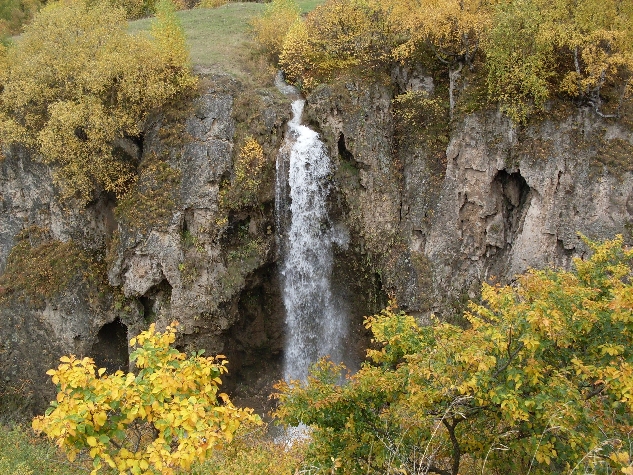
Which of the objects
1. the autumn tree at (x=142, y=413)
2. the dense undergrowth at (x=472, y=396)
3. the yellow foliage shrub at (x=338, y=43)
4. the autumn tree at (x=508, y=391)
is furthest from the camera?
the yellow foliage shrub at (x=338, y=43)

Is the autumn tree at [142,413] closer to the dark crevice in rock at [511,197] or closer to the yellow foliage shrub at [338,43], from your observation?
the dark crevice in rock at [511,197]

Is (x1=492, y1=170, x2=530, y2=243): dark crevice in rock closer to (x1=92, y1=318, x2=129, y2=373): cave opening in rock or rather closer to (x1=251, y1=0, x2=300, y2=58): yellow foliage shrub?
(x1=251, y1=0, x2=300, y2=58): yellow foliage shrub

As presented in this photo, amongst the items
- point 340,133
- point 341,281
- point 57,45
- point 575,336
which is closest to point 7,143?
point 57,45

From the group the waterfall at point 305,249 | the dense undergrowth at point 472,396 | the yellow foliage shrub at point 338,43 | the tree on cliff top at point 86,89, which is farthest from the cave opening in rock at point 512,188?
the tree on cliff top at point 86,89

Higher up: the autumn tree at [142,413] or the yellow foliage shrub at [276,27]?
the yellow foliage shrub at [276,27]

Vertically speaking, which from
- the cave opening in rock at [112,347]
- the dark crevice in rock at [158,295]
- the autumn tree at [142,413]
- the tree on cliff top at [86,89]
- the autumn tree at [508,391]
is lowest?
the cave opening in rock at [112,347]

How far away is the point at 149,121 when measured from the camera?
Result: 19609 mm

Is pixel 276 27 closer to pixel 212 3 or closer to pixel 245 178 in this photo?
pixel 245 178

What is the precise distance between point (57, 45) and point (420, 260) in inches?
687

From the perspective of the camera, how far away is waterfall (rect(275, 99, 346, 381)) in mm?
19531

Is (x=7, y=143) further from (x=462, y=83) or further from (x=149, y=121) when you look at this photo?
(x=462, y=83)

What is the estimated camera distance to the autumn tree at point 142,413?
4656 mm

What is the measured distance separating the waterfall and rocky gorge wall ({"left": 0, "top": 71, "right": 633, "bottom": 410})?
469 millimetres

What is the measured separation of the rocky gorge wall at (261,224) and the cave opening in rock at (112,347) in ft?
0.21
